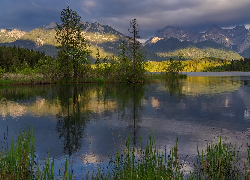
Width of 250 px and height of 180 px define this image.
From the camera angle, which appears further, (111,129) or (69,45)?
(69,45)

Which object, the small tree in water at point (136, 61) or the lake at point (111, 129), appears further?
the small tree in water at point (136, 61)

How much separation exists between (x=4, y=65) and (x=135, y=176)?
5423 inches

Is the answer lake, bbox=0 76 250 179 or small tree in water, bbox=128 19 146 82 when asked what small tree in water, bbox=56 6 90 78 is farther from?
lake, bbox=0 76 250 179

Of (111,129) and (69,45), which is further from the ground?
(69,45)

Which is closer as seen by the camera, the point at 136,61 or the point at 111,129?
the point at 111,129

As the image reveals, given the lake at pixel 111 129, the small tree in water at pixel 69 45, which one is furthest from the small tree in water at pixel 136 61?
the lake at pixel 111 129

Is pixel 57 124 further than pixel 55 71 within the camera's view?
No

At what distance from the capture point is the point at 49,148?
10781 millimetres

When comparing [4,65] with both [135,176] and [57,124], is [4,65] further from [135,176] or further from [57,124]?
[135,176]

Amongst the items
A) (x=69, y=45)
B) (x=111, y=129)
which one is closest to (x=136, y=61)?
(x=69, y=45)

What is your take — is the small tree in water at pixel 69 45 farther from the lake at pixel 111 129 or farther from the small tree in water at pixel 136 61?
the lake at pixel 111 129

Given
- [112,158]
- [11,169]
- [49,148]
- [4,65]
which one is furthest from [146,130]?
[4,65]

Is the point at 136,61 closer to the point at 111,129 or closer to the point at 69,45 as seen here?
the point at 69,45

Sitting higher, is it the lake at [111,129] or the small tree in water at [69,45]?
the small tree in water at [69,45]
